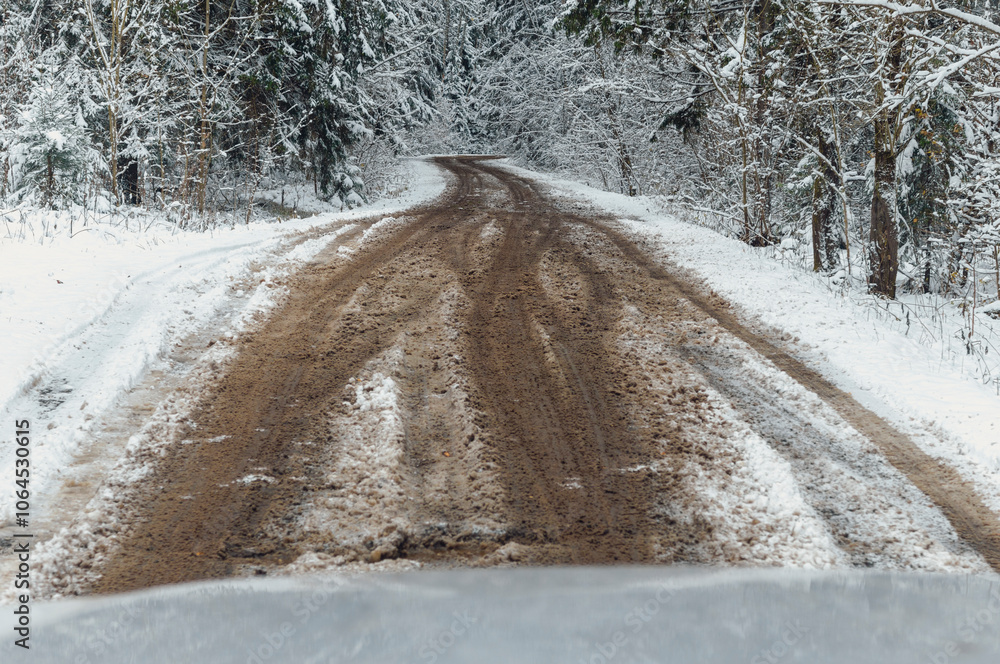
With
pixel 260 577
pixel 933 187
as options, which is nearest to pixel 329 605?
pixel 260 577

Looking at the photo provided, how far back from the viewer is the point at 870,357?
5.51m

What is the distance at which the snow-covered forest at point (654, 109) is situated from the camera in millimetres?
8195

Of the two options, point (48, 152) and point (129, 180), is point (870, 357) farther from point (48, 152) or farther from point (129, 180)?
point (129, 180)

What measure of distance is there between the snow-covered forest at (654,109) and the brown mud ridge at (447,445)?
357cm

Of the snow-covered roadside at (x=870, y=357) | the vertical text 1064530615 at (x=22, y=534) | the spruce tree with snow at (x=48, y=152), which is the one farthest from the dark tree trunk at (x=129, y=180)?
the vertical text 1064530615 at (x=22, y=534)

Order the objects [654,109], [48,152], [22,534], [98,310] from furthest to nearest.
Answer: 1. [654,109]
2. [48,152]
3. [98,310]
4. [22,534]

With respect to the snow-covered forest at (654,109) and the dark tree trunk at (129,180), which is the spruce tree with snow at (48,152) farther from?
the dark tree trunk at (129,180)

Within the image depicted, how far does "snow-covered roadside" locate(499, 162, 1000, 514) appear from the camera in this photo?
164 inches

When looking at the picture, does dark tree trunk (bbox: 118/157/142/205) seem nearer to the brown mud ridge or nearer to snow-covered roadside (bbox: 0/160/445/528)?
snow-covered roadside (bbox: 0/160/445/528)

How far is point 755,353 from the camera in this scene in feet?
A: 18.7

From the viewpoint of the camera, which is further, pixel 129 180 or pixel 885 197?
pixel 129 180

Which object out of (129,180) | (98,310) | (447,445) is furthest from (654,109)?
(447,445)

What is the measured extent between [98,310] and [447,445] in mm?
3537

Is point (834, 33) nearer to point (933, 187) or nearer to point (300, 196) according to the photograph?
point (933, 187)
